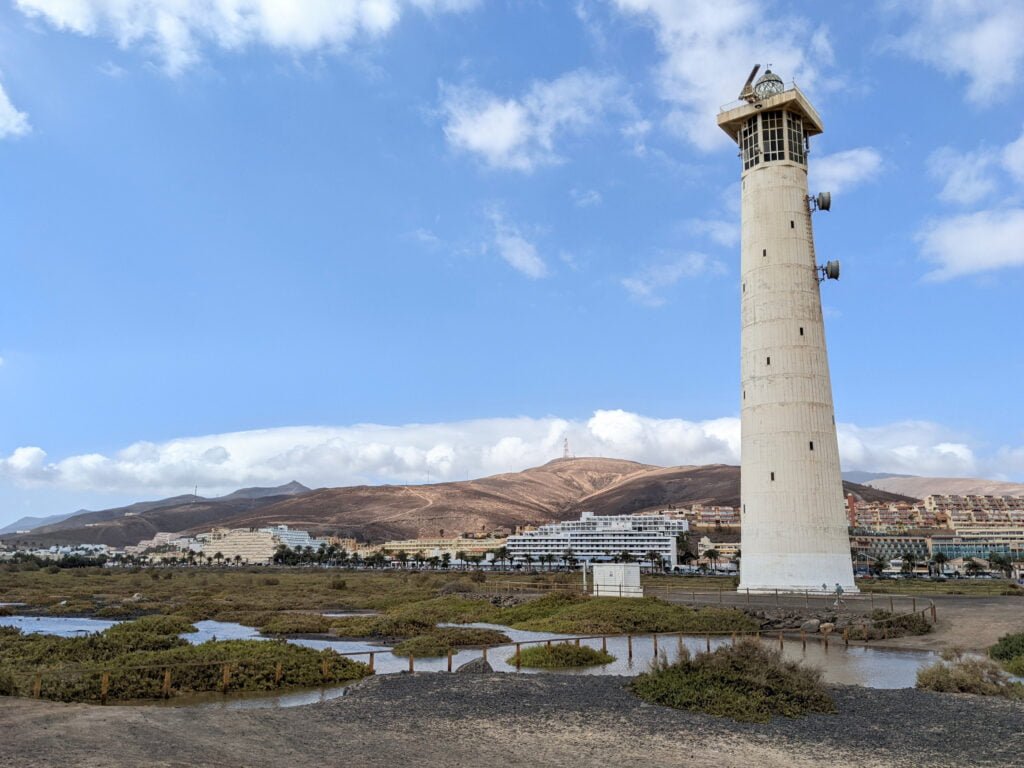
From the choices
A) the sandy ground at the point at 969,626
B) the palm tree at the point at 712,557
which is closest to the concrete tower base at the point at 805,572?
the sandy ground at the point at 969,626

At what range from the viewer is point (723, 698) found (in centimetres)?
1427

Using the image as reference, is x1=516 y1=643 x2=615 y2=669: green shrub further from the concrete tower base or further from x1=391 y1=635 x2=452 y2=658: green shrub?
the concrete tower base

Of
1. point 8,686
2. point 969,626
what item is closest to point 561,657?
point 8,686

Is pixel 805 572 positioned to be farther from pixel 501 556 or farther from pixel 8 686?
pixel 501 556

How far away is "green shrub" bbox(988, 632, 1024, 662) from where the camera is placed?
803 inches

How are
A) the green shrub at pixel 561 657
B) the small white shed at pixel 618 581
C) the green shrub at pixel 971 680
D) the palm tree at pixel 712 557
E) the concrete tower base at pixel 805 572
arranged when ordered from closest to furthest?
1. the green shrub at pixel 971 680
2. the green shrub at pixel 561 657
3. the concrete tower base at pixel 805 572
4. the small white shed at pixel 618 581
5. the palm tree at pixel 712 557

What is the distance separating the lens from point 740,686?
14.7m

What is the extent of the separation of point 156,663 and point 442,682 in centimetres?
749

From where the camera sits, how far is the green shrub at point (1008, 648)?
2039 centimetres

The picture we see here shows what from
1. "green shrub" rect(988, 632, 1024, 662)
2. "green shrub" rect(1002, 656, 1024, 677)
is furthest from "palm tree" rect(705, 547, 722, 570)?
"green shrub" rect(1002, 656, 1024, 677)

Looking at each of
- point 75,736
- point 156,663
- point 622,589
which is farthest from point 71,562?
point 75,736

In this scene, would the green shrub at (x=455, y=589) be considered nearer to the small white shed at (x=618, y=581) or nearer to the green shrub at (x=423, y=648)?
the small white shed at (x=618, y=581)

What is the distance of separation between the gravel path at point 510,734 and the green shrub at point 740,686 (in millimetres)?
439

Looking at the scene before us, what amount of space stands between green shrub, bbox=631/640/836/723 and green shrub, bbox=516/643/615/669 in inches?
236
